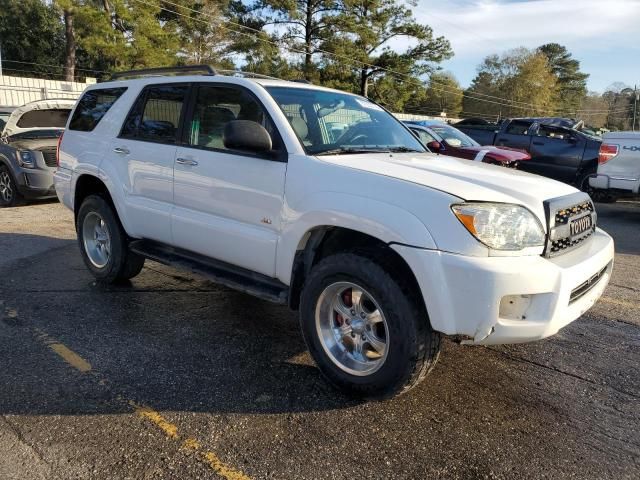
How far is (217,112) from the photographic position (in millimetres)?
4188

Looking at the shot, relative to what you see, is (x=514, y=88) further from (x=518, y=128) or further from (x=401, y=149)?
(x=401, y=149)

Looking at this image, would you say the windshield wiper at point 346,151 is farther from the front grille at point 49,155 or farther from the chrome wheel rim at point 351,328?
the front grille at point 49,155

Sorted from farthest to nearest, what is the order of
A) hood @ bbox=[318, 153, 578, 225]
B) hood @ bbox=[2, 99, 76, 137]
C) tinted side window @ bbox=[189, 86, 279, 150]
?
hood @ bbox=[2, 99, 76, 137] → tinted side window @ bbox=[189, 86, 279, 150] → hood @ bbox=[318, 153, 578, 225]

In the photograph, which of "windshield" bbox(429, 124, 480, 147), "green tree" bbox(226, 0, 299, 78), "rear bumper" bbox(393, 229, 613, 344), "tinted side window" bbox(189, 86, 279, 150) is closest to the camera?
"rear bumper" bbox(393, 229, 613, 344)

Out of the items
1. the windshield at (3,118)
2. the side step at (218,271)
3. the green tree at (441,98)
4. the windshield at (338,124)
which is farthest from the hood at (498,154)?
the green tree at (441,98)

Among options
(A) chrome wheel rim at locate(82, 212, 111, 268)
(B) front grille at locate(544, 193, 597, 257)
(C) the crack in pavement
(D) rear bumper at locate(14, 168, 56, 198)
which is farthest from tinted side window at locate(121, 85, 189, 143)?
(D) rear bumper at locate(14, 168, 56, 198)

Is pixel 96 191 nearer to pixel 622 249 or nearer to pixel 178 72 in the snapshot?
pixel 178 72

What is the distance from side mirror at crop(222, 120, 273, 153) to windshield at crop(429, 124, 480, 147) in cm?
814

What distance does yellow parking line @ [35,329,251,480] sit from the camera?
102 inches

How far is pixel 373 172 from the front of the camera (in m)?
3.20

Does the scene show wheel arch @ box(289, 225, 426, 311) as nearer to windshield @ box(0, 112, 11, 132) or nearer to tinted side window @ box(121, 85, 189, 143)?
tinted side window @ box(121, 85, 189, 143)

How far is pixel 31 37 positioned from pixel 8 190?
47425mm

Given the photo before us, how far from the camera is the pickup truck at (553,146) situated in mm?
12672

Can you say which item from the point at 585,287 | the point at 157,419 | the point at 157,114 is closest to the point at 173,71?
the point at 157,114
